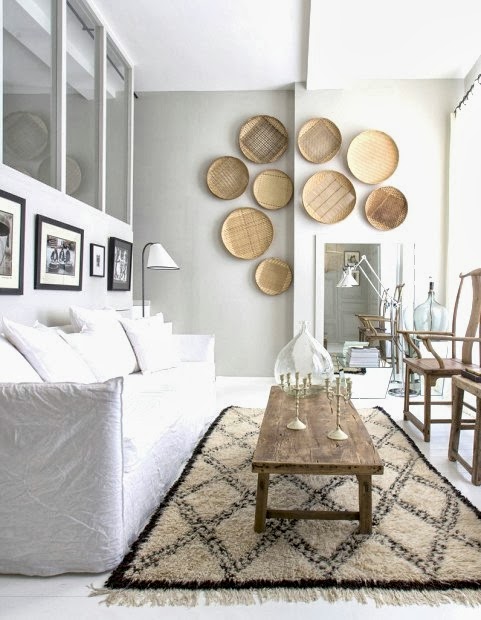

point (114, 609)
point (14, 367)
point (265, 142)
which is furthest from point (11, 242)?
point (265, 142)

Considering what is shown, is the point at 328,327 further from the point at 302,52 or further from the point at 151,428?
the point at 151,428

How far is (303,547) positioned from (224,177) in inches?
167

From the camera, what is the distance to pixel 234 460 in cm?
283

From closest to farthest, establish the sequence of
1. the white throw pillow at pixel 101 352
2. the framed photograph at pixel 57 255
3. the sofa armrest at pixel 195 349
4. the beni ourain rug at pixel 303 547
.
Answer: the beni ourain rug at pixel 303 547 < the white throw pillow at pixel 101 352 < the framed photograph at pixel 57 255 < the sofa armrest at pixel 195 349

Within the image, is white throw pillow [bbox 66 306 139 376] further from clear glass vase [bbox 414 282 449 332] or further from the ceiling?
clear glass vase [bbox 414 282 449 332]

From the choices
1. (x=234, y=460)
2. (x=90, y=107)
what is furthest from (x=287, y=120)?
(x=234, y=460)

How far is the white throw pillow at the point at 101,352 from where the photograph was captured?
9.35 feet

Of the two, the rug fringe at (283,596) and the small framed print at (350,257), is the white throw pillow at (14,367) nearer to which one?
the rug fringe at (283,596)

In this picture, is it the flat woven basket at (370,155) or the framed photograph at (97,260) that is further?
the flat woven basket at (370,155)

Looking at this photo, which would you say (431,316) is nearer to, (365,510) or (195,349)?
(195,349)

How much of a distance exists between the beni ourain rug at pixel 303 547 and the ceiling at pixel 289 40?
3380mm

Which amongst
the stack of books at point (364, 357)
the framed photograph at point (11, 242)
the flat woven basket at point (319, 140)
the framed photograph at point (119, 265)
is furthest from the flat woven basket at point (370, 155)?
the framed photograph at point (11, 242)

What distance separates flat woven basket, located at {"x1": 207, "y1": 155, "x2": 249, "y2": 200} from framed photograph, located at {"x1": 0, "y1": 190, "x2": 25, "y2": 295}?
2.80 m

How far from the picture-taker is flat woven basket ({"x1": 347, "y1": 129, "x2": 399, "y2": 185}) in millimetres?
5141
